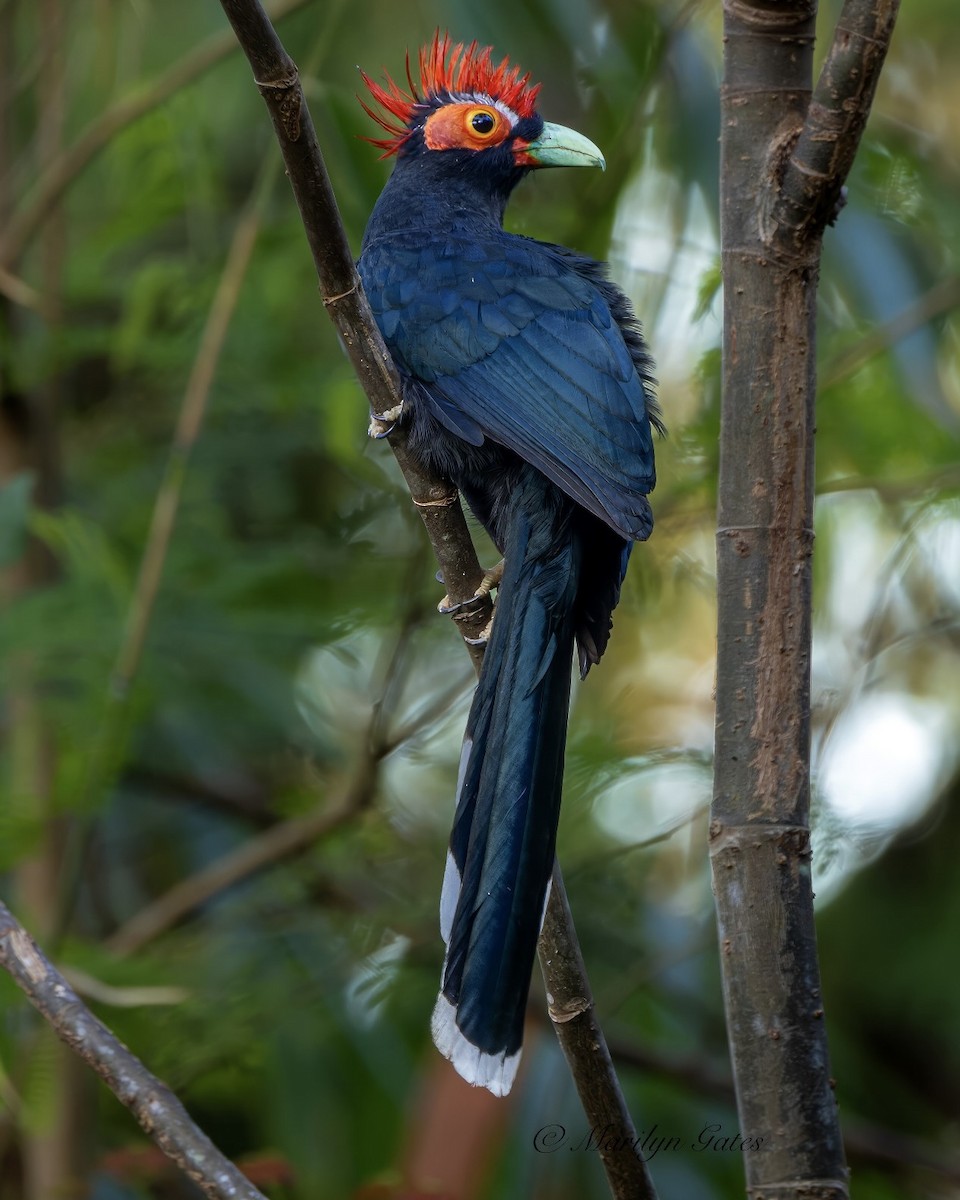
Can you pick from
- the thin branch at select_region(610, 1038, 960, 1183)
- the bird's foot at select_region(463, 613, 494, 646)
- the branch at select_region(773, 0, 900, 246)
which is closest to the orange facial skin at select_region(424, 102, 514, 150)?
the bird's foot at select_region(463, 613, 494, 646)

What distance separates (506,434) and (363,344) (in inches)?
23.0

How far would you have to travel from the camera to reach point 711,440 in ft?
11.3

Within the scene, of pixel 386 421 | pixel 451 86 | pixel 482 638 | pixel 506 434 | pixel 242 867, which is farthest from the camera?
pixel 242 867

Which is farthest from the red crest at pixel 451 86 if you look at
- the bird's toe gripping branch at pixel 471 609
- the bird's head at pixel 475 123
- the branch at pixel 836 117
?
the branch at pixel 836 117

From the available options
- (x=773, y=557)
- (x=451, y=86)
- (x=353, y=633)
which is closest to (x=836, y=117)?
(x=773, y=557)

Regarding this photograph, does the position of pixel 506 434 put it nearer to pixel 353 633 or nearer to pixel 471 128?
pixel 471 128

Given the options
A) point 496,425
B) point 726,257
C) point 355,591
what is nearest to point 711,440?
point 496,425

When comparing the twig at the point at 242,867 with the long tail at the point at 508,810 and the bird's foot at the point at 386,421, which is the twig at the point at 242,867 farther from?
the bird's foot at the point at 386,421

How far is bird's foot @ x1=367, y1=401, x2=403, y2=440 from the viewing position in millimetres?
2229

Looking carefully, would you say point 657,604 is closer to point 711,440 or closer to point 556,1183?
point 711,440

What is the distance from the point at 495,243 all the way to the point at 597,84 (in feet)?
3.28

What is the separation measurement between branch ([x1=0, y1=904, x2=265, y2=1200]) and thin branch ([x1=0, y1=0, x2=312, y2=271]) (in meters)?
2.44

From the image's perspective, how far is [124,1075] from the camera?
1.87 m

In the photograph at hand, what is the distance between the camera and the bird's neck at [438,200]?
3096 millimetres
